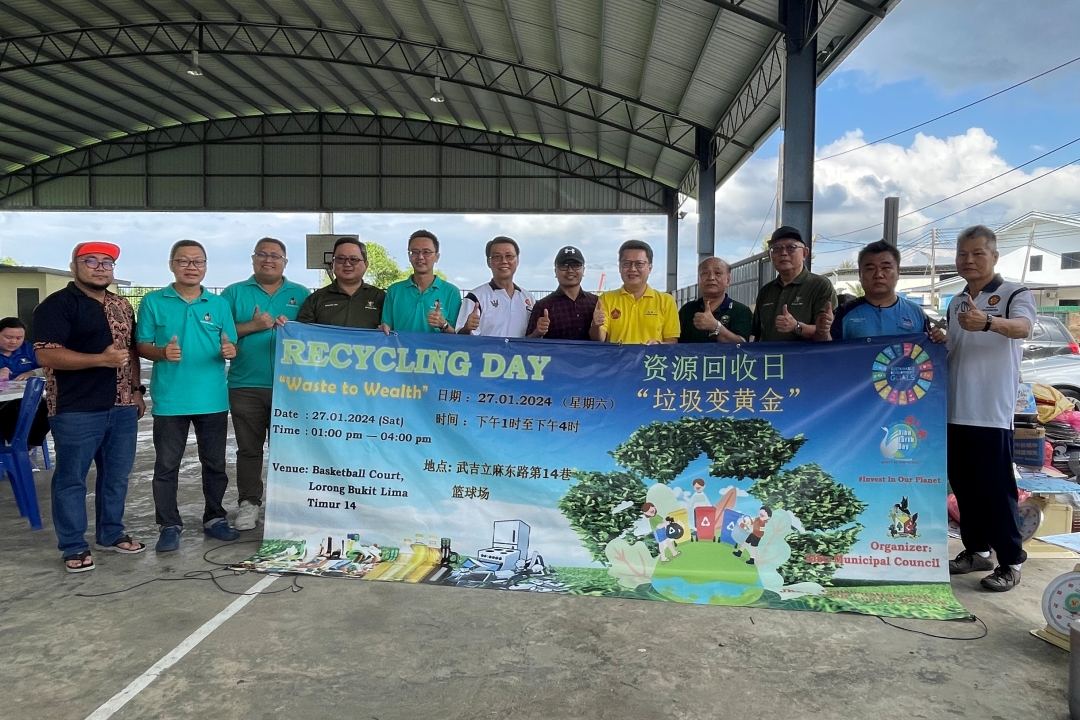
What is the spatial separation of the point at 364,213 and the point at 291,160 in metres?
2.75

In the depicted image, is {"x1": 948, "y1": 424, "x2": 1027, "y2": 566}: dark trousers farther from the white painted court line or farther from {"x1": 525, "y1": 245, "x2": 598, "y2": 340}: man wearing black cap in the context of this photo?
the white painted court line

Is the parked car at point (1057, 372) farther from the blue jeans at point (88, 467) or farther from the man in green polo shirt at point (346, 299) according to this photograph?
the blue jeans at point (88, 467)

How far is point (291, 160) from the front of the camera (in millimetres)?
21656

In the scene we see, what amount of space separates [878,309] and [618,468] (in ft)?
5.61

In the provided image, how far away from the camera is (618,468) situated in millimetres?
3641

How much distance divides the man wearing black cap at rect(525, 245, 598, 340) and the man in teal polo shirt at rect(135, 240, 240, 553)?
1879mm

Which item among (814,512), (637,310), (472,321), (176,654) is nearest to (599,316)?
(637,310)

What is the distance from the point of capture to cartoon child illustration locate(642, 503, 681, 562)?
351cm

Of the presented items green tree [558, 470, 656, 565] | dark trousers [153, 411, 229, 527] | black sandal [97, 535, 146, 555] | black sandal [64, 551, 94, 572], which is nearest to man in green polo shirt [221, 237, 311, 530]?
dark trousers [153, 411, 229, 527]

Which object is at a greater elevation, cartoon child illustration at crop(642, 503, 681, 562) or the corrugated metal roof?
the corrugated metal roof

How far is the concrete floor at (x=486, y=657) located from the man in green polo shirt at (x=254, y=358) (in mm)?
920

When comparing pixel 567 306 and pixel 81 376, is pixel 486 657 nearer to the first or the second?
pixel 567 306

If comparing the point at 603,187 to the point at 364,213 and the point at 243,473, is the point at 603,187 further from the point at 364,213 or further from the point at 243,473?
the point at 243,473

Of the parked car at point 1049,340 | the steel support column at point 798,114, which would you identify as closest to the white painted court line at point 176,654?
the steel support column at point 798,114
